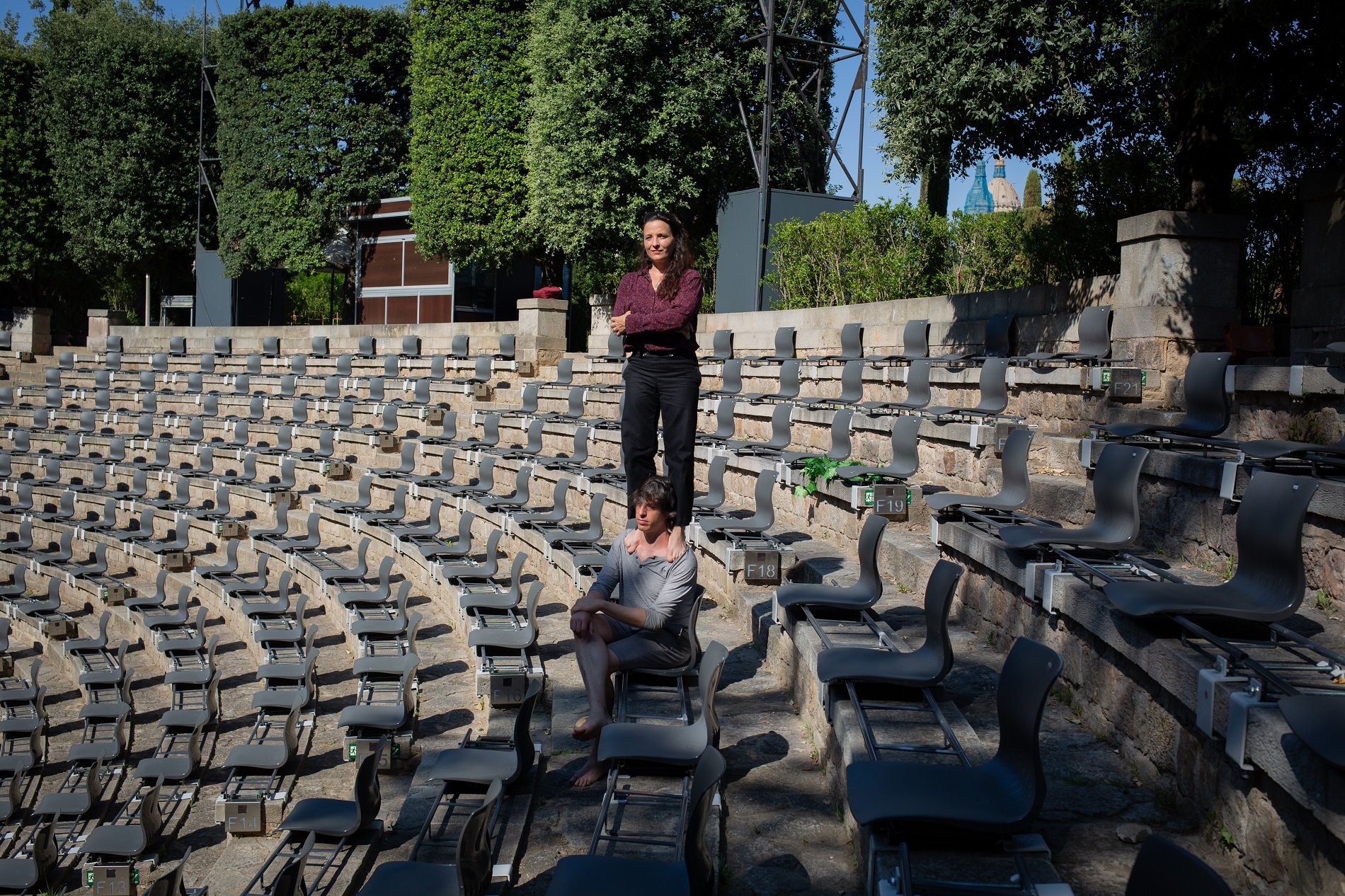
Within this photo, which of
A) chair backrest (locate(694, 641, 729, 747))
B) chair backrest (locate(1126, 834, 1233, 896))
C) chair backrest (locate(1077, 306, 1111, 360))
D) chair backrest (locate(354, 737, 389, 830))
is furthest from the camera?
chair backrest (locate(1077, 306, 1111, 360))

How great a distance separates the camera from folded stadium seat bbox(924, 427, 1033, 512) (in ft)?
19.5

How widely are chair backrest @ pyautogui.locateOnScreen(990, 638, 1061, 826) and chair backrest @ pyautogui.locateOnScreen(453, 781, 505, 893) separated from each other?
5.17ft

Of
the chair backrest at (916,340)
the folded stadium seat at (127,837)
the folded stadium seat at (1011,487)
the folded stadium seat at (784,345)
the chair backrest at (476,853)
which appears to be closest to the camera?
the chair backrest at (476,853)

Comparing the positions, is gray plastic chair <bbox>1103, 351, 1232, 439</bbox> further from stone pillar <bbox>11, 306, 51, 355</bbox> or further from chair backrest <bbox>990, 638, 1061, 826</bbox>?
stone pillar <bbox>11, 306, 51, 355</bbox>

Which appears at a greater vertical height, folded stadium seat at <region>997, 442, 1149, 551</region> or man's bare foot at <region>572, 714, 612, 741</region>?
folded stadium seat at <region>997, 442, 1149, 551</region>

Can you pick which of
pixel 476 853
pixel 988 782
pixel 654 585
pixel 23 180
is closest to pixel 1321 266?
pixel 654 585

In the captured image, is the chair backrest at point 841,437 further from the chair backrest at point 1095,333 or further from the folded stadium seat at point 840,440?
the chair backrest at point 1095,333

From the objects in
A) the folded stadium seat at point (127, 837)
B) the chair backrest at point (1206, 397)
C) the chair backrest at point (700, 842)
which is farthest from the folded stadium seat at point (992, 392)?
the folded stadium seat at point (127, 837)

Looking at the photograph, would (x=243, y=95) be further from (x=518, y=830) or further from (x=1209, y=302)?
(x=518, y=830)

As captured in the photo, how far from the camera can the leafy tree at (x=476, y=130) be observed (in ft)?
65.3

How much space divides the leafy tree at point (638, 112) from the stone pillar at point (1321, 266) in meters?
10.2

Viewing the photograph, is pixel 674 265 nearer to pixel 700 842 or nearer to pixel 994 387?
pixel 700 842

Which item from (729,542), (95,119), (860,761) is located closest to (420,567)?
(729,542)

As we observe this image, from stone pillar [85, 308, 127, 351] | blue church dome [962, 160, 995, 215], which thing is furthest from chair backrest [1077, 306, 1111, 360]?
blue church dome [962, 160, 995, 215]
